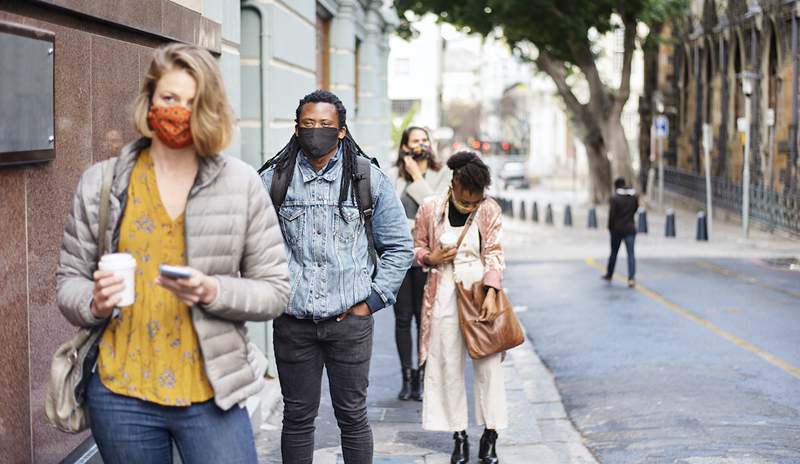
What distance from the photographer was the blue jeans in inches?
128

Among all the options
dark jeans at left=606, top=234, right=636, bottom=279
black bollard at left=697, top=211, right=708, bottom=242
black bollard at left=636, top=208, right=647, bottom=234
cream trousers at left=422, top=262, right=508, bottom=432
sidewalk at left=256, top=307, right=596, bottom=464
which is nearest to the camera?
cream trousers at left=422, top=262, right=508, bottom=432

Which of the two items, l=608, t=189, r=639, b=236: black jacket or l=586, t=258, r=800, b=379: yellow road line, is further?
l=608, t=189, r=639, b=236: black jacket

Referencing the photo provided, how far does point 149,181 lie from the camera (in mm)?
3297

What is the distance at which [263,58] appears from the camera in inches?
314

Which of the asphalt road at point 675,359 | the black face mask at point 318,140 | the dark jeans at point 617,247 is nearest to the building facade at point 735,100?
the dark jeans at point 617,247

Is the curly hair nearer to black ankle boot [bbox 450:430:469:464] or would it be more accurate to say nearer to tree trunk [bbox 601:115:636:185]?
black ankle boot [bbox 450:430:469:464]

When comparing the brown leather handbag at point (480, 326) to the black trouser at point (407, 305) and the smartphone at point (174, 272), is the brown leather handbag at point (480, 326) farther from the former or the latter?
the smartphone at point (174, 272)

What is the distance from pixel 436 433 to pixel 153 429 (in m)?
3.95

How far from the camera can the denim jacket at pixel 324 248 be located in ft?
15.1

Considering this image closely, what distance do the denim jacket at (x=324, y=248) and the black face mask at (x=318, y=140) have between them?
0.34 feet

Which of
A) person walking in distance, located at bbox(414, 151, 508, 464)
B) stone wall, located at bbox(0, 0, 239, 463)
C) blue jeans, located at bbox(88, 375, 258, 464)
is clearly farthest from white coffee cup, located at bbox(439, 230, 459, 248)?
blue jeans, located at bbox(88, 375, 258, 464)

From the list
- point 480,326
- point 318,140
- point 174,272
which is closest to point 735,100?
point 480,326

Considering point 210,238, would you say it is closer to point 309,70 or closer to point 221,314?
point 221,314

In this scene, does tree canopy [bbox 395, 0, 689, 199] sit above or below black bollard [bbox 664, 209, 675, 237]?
above
